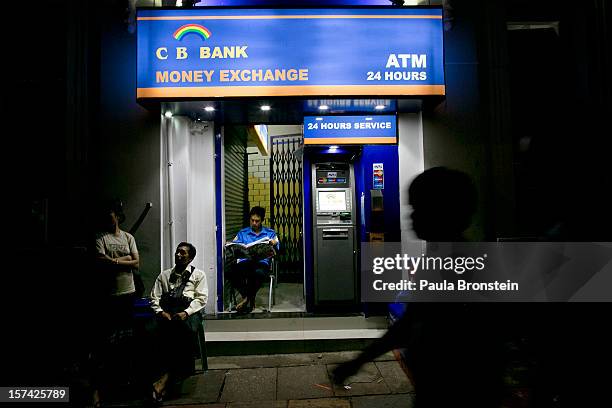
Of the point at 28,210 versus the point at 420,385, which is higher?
the point at 28,210

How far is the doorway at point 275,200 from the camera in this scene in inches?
256

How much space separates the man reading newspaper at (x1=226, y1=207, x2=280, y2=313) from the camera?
577 centimetres

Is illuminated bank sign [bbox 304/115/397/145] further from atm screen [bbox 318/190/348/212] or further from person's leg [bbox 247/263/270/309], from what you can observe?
person's leg [bbox 247/263/270/309]

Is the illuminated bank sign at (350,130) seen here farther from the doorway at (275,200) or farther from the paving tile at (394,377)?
the paving tile at (394,377)

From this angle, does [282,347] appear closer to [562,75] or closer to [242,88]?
[242,88]

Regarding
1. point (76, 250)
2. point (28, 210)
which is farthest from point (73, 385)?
point (28, 210)

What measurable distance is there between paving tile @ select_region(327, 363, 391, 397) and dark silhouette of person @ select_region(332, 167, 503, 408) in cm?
218

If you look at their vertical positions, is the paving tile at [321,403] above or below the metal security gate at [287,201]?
below

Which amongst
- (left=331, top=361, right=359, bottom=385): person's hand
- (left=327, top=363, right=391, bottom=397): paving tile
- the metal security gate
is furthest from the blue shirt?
(left=331, top=361, right=359, bottom=385): person's hand

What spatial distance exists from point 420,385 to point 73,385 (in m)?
3.70

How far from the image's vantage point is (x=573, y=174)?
15.5 ft

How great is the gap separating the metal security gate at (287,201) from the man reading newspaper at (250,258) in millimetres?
1724

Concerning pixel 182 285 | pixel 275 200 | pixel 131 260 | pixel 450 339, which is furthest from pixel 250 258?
pixel 450 339

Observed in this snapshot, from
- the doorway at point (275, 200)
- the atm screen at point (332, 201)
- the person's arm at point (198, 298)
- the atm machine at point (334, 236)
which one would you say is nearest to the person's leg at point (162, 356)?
the person's arm at point (198, 298)
